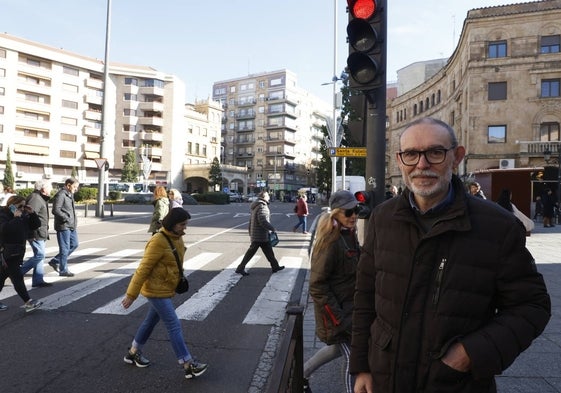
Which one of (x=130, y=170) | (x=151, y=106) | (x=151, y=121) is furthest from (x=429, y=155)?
(x=151, y=106)

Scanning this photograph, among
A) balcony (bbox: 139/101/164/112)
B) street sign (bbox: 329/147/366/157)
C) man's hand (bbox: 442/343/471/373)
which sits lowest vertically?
man's hand (bbox: 442/343/471/373)

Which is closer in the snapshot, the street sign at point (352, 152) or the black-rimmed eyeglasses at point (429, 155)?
the black-rimmed eyeglasses at point (429, 155)

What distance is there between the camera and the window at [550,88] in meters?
30.3

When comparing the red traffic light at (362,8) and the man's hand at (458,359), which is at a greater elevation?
the red traffic light at (362,8)

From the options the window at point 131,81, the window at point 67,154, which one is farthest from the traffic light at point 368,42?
the window at point 131,81

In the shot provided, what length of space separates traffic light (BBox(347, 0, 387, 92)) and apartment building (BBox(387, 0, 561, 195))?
29.0 metres

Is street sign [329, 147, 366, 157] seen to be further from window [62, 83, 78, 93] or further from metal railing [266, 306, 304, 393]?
window [62, 83, 78, 93]

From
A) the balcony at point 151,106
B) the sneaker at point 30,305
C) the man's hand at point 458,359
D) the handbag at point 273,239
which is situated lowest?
the sneaker at point 30,305

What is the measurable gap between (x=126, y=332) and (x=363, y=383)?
3927 millimetres

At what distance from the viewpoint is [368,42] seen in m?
4.22

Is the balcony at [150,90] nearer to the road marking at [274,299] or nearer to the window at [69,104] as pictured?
the window at [69,104]

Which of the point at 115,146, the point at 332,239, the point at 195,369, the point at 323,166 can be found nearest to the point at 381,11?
the point at 332,239

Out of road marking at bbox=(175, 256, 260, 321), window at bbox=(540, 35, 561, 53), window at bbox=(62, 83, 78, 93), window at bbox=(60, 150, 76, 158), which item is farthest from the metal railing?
window at bbox=(62, 83, 78, 93)

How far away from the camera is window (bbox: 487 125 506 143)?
103 ft
